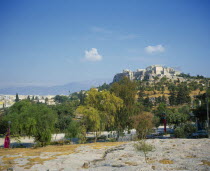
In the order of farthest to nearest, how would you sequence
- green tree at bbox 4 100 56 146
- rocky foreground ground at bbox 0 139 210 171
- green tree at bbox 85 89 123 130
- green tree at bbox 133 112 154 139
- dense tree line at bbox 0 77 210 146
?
green tree at bbox 85 89 123 130 → green tree at bbox 133 112 154 139 → dense tree line at bbox 0 77 210 146 → green tree at bbox 4 100 56 146 → rocky foreground ground at bbox 0 139 210 171

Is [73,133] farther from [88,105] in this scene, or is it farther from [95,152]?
[95,152]

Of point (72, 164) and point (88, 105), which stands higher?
point (88, 105)

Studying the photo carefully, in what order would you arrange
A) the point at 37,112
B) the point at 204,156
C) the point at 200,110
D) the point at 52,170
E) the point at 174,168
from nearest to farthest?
the point at 174,168, the point at 52,170, the point at 204,156, the point at 37,112, the point at 200,110

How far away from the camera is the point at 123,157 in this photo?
92.0 ft

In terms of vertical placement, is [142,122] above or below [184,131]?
above

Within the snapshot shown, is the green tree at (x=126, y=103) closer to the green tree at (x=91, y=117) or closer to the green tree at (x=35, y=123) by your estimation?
the green tree at (x=91, y=117)

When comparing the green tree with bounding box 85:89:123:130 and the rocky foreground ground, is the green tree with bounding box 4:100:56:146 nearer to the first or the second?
the green tree with bounding box 85:89:123:130

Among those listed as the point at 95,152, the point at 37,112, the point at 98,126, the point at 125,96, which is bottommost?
the point at 95,152

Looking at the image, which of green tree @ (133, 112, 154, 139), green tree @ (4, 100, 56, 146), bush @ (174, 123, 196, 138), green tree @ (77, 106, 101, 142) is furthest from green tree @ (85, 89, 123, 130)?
bush @ (174, 123, 196, 138)

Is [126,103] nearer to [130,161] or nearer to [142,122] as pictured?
[142,122]

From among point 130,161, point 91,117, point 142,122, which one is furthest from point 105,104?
point 130,161

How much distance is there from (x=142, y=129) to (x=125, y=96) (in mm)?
8333

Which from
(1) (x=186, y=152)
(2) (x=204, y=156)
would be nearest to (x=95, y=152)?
(1) (x=186, y=152)

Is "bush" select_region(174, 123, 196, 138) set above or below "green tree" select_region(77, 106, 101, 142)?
below
